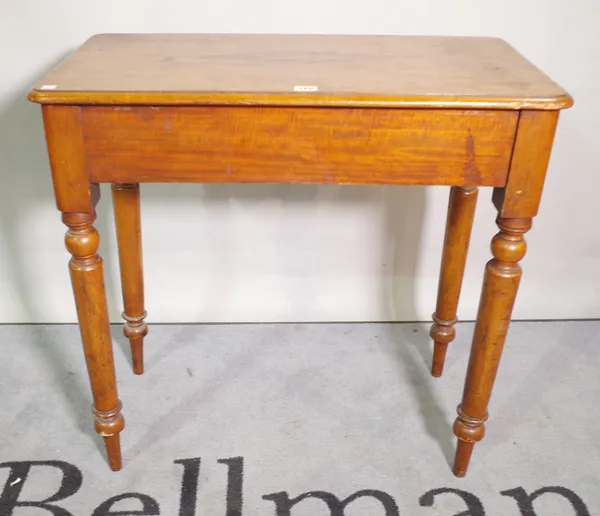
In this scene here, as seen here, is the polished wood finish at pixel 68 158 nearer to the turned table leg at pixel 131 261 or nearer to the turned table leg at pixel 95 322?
the turned table leg at pixel 95 322

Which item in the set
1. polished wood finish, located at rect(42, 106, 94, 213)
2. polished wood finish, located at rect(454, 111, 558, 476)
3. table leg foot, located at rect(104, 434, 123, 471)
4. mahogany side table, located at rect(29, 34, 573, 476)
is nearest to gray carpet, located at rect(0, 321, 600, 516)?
table leg foot, located at rect(104, 434, 123, 471)

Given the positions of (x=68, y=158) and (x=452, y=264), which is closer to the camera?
(x=68, y=158)

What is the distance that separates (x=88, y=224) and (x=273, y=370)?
64 cm

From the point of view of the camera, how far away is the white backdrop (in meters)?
1.41

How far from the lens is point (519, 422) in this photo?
1.40 metres

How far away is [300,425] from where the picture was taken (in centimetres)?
137

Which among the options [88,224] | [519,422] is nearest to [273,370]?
[519,422]

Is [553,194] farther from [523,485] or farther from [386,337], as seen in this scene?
[523,485]

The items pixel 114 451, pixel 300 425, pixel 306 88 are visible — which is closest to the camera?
pixel 306 88

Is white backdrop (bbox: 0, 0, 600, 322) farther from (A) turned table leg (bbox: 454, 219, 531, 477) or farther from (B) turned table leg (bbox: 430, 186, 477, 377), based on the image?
(A) turned table leg (bbox: 454, 219, 531, 477)

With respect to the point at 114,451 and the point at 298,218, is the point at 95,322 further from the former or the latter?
Answer: the point at 298,218

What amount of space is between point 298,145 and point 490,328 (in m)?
0.43

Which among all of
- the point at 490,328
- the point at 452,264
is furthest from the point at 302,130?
the point at 452,264

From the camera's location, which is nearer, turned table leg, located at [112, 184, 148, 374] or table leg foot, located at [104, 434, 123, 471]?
table leg foot, located at [104, 434, 123, 471]
